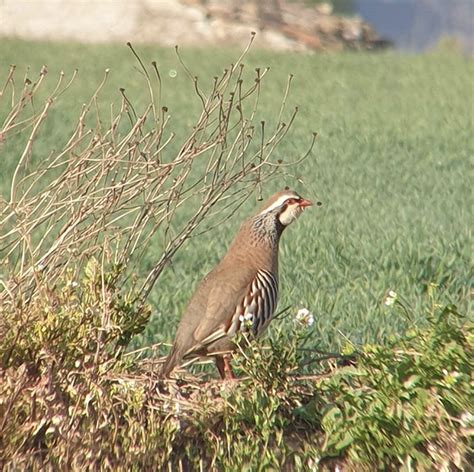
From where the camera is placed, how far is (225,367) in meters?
5.55

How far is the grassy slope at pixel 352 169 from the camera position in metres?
7.97

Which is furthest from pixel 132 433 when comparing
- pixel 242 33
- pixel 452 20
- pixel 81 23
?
pixel 452 20

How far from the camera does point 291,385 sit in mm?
5309

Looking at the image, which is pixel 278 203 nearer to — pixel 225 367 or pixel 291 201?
pixel 291 201

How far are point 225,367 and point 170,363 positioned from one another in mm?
273

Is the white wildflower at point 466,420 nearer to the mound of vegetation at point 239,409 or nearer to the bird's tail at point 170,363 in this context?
the mound of vegetation at point 239,409

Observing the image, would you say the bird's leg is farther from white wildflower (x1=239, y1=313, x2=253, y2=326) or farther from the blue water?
the blue water

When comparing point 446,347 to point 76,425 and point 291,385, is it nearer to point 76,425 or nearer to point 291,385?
point 291,385

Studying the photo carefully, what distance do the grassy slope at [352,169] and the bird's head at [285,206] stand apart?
973 mm

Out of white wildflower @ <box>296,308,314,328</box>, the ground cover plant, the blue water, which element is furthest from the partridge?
the blue water

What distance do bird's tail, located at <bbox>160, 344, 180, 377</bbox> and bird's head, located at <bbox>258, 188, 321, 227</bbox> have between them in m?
0.87

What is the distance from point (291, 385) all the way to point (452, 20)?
104 ft

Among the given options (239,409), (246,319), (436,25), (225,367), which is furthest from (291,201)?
(436,25)

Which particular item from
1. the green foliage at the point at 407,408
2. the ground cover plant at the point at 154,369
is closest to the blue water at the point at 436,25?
the ground cover plant at the point at 154,369
